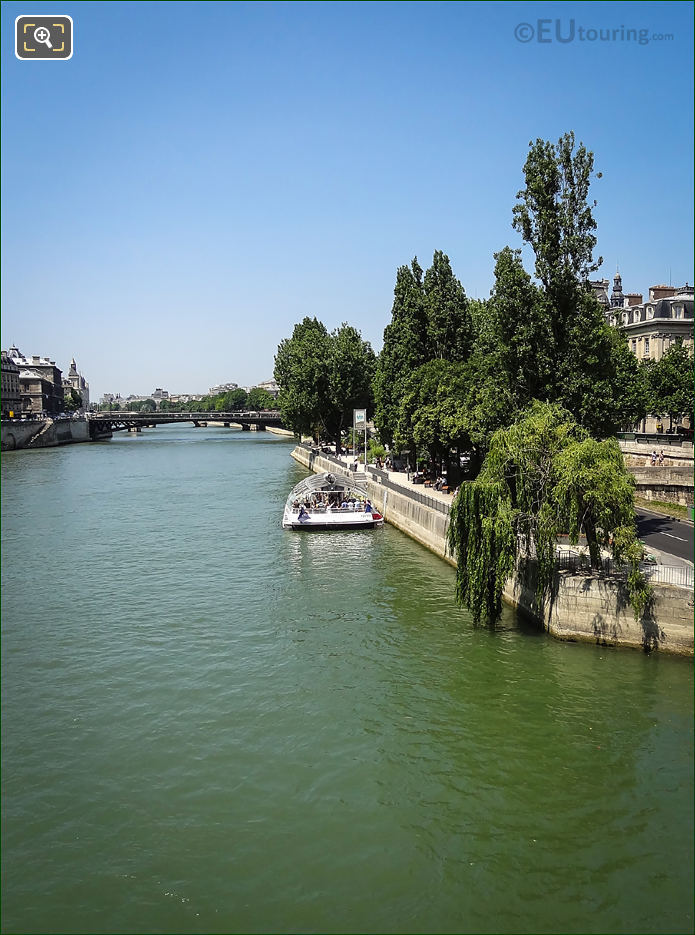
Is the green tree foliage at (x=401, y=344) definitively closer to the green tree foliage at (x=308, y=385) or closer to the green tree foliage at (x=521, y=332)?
the green tree foliage at (x=521, y=332)

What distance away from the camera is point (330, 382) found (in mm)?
74062

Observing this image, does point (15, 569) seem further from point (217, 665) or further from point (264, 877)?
point (264, 877)

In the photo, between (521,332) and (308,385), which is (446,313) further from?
(308,385)

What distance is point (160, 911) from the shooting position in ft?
32.9

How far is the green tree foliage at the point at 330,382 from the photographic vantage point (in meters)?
74.4

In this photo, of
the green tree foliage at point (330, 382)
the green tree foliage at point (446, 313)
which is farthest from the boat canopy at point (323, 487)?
the green tree foliage at point (330, 382)

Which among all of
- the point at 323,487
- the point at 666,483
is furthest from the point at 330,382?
the point at 666,483

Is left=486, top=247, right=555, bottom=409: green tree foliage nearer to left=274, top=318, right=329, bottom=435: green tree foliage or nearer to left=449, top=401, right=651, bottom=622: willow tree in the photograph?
left=449, top=401, right=651, bottom=622: willow tree

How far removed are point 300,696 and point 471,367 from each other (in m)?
25.9

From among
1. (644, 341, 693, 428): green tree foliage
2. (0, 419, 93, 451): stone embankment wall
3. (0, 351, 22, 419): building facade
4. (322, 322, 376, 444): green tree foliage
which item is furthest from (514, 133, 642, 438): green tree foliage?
(0, 351, 22, 419): building facade

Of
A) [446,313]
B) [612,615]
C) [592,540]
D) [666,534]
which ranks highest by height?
[446,313]

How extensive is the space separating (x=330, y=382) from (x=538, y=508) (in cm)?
5495

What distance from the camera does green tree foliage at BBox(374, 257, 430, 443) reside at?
43.3 meters

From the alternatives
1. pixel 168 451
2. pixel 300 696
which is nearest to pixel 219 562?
pixel 300 696
